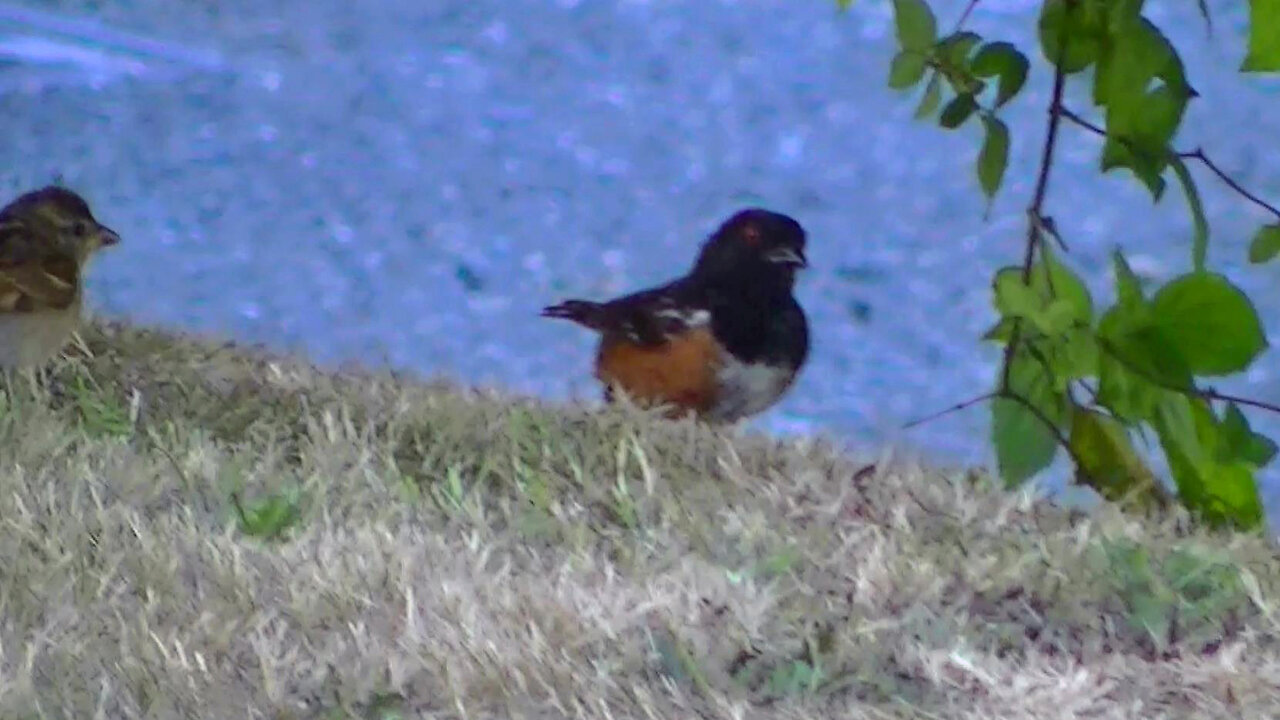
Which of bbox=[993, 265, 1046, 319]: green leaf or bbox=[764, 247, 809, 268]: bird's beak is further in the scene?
bbox=[764, 247, 809, 268]: bird's beak

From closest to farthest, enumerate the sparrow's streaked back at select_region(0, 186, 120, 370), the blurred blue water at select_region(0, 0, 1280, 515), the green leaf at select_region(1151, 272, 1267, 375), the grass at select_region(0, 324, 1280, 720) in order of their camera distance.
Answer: the grass at select_region(0, 324, 1280, 720) < the green leaf at select_region(1151, 272, 1267, 375) < the sparrow's streaked back at select_region(0, 186, 120, 370) < the blurred blue water at select_region(0, 0, 1280, 515)

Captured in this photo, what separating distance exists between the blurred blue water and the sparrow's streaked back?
3.45 feet

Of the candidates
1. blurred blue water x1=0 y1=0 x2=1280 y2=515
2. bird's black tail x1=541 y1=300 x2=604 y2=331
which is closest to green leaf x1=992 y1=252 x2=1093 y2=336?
bird's black tail x1=541 y1=300 x2=604 y2=331

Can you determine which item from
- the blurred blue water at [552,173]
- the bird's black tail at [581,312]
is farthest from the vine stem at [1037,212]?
the blurred blue water at [552,173]

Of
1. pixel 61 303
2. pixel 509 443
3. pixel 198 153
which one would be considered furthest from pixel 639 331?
pixel 198 153

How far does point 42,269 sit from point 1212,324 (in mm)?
1457

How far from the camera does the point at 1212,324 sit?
68.9 inches

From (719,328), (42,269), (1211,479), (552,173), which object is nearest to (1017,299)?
(1211,479)

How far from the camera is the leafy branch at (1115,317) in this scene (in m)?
1.77

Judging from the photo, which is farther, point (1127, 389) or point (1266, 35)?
point (1127, 389)

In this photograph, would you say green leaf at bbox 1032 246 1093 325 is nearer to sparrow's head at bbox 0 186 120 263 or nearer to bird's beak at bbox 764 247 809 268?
bird's beak at bbox 764 247 809 268

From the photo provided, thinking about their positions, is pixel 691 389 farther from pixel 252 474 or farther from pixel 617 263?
pixel 617 263

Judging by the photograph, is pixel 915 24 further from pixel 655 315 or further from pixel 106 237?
pixel 106 237

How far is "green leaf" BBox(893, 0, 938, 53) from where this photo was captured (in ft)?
6.28
